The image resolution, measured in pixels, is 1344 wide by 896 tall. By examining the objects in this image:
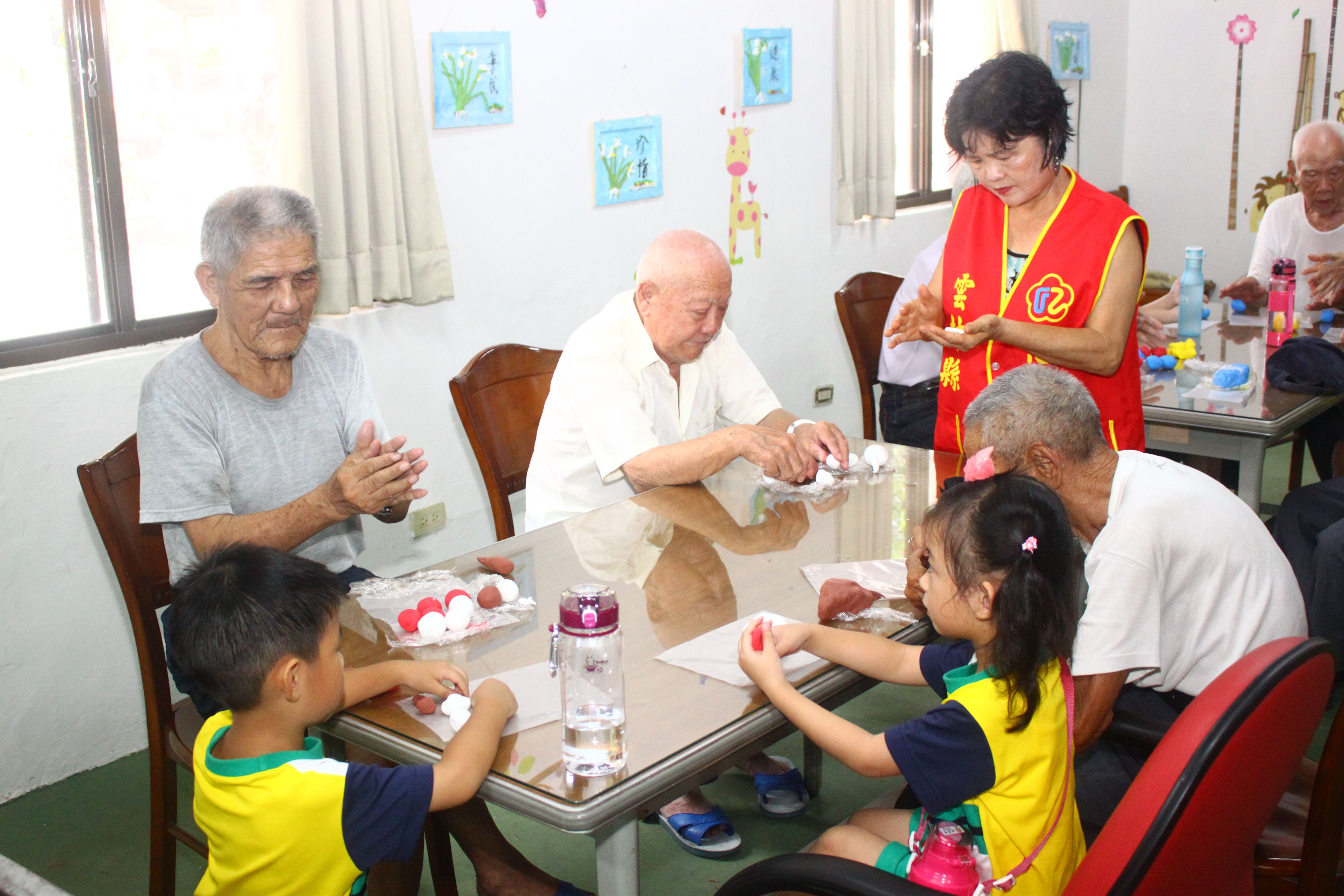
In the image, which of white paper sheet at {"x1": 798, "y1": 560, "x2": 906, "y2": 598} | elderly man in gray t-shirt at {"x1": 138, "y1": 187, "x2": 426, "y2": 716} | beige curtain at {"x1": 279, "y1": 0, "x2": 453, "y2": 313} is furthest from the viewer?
beige curtain at {"x1": 279, "y1": 0, "x2": 453, "y2": 313}

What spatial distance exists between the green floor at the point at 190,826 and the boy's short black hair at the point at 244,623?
112cm

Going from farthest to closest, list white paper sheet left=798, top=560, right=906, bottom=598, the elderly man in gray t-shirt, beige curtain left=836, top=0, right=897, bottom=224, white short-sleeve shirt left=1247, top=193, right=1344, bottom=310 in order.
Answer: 1. beige curtain left=836, top=0, right=897, bottom=224
2. white short-sleeve shirt left=1247, top=193, right=1344, bottom=310
3. the elderly man in gray t-shirt
4. white paper sheet left=798, top=560, right=906, bottom=598

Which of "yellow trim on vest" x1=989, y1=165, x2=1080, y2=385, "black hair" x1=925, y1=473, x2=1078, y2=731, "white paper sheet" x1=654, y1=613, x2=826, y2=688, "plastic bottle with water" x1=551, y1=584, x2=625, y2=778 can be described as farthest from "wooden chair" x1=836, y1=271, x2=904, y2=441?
"plastic bottle with water" x1=551, y1=584, x2=625, y2=778

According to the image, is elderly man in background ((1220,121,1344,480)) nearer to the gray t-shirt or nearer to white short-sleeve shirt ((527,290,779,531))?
white short-sleeve shirt ((527,290,779,531))

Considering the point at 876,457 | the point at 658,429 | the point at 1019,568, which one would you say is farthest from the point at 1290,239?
the point at 1019,568

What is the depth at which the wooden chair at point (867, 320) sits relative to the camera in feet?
12.4

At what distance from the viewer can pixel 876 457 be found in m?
2.54

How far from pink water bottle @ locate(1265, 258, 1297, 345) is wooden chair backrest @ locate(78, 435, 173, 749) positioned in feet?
10.6

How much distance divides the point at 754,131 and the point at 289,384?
2.73 meters

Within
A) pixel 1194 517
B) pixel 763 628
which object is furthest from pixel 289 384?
pixel 1194 517

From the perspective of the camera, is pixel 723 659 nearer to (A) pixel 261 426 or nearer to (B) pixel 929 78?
(A) pixel 261 426

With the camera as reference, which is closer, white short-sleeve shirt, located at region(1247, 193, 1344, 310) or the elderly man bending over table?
the elderly man bending over table

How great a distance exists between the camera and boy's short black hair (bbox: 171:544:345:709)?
4.58 ft

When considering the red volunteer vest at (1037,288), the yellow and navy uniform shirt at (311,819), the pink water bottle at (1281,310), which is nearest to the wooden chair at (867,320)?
the red volunteer vest at (1037,288)
